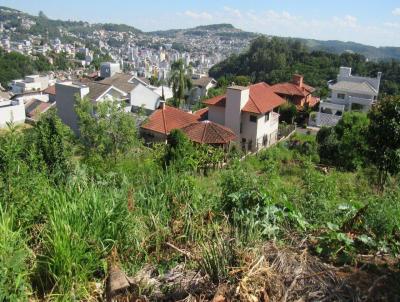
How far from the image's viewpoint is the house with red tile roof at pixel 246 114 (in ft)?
68.9

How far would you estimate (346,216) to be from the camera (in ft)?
13.4

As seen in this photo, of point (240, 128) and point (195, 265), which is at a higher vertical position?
point (195, 265)

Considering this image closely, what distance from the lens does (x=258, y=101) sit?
21.5 meters

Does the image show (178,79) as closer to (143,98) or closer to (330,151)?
(143,98)

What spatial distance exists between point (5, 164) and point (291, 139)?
2290 centimetres

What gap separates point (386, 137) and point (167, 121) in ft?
41.7

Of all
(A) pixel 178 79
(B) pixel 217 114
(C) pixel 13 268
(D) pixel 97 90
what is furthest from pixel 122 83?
(C) pixel 13 268

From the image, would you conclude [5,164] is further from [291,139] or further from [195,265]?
[291,139]

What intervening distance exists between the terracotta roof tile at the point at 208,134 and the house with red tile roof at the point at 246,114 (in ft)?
7.50

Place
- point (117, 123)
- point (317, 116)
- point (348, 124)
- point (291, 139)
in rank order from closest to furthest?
1. point (117, 123)
2. point (348, 124)
3. point (291, 139)
4. point (317, 116)

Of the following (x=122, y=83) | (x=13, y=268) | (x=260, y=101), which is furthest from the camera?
(x=122, y=83)

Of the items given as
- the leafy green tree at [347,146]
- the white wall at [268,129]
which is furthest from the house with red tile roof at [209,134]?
the leafy green tree at [347,146]

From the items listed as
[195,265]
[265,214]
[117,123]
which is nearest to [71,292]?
[195,265]

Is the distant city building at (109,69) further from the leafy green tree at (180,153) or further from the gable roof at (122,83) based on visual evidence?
the leafy green tree at (180,153)
